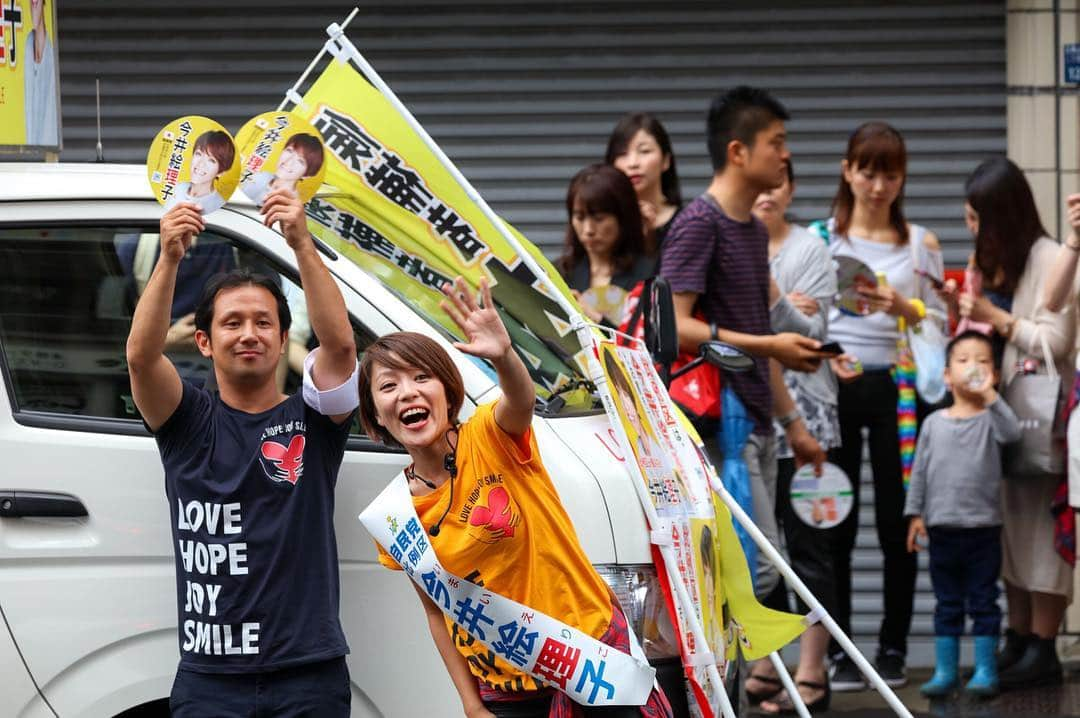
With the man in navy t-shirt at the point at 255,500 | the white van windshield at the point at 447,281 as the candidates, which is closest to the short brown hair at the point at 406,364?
the man in navy t-shirt at the point at 255,500

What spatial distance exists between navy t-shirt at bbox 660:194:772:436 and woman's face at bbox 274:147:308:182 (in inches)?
83.5

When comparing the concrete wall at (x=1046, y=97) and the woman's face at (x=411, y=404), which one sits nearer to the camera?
the woman's face at (x=411, y=404)

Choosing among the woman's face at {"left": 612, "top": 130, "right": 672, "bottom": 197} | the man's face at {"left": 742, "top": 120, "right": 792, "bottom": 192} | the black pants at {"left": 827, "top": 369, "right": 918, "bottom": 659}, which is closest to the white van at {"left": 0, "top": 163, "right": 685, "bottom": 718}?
the man's face at {"left": 742, "top": 120, "right": 792, "bottom": 192}

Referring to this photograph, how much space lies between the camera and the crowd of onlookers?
6.54m

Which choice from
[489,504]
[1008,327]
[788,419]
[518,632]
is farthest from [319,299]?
[1008,327]

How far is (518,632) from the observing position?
12.0 ft

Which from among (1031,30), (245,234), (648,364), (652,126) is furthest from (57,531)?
(1031,30)

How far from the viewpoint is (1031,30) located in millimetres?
8492

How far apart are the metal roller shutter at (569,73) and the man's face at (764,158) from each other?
2.79m

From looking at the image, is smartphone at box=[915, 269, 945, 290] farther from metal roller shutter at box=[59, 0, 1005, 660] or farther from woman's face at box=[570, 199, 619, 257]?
metal roller shutter at box=[59, 0, 1005, 660]

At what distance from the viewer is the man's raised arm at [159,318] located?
3.66 meters

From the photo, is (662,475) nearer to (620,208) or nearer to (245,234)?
(245,234)

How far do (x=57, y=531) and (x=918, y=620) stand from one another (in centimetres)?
540

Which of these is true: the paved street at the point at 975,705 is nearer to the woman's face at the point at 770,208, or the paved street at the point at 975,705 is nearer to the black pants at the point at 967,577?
the black pants at the point at 967,577
